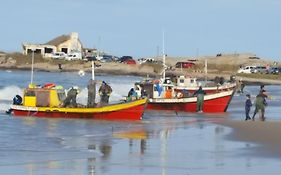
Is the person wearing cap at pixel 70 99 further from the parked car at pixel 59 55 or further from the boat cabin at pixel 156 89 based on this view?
the parked car at pixel 59 55

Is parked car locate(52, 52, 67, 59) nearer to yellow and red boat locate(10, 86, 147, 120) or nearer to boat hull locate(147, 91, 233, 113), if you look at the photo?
boat hull locate(147, 91, 233, 113)

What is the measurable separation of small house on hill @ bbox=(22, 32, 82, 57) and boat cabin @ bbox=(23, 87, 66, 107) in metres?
111

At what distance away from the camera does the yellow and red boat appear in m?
36.4

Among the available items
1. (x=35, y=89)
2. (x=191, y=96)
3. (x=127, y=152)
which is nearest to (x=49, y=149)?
(x=127, y=152)

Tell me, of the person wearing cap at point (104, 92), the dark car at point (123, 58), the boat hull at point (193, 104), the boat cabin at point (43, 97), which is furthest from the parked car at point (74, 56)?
the boat cabin at point (43, 97)

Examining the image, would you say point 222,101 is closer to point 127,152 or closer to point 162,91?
point 162,91

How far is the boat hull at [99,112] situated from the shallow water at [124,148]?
2.01 feet

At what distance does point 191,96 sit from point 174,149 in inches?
858

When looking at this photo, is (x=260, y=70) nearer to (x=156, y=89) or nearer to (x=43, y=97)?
(x=156, y=89)

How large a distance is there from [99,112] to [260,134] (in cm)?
901

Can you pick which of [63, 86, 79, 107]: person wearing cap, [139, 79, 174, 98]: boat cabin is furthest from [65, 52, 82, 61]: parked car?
[63, 86, 79, 107]: person wearing cap

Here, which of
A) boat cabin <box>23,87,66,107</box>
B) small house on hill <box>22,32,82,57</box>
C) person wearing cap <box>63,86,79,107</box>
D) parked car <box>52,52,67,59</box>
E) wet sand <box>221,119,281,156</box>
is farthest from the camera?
small house on hill <box>22,32,82,57</box>

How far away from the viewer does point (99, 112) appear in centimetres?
3628

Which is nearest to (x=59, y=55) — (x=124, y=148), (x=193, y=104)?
(x=193, y=104)
